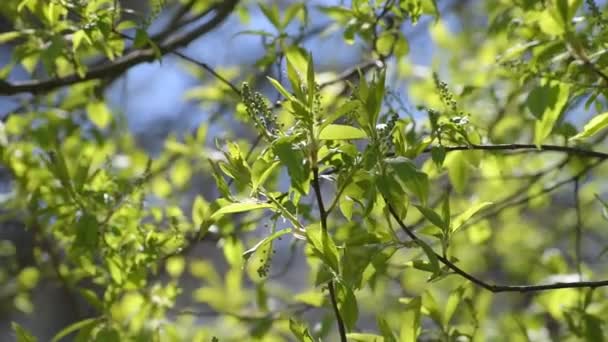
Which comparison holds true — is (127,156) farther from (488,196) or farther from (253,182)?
(253,182)

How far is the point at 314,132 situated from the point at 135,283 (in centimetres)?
61

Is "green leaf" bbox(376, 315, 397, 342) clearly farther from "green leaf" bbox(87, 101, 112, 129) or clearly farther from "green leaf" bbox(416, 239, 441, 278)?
"green leaf" bbox(87, 101, 112, 129)

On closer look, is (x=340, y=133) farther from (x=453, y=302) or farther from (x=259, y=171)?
(x=453, y=302)

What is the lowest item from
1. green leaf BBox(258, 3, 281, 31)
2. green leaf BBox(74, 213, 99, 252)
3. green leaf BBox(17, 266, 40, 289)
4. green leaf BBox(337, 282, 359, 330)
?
green leaf BBox(17, 266, 40, 289)

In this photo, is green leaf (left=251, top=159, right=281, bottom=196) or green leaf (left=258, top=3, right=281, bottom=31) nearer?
green leaf (left=251, top=159, right=281, bottom=196)

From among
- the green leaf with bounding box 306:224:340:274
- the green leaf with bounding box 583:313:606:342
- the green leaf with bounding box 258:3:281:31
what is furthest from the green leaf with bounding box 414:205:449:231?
the green leaf with bounding box 258:3:281:31

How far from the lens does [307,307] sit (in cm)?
180

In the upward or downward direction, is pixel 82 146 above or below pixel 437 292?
above

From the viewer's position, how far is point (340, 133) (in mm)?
966

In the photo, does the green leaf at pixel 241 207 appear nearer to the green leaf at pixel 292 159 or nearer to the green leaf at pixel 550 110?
the green leaf at pixel 292 159

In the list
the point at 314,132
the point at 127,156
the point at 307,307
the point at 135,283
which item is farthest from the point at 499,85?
the point at 314,132

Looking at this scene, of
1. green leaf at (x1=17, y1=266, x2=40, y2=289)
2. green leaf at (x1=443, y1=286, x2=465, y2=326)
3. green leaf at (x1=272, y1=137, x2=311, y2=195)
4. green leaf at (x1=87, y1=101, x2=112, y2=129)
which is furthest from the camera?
green leaf at (x1=17, y1=266, x2=40, y2=289)

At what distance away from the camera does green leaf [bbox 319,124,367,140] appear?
96cm

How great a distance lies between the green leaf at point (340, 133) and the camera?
0.96 meters
